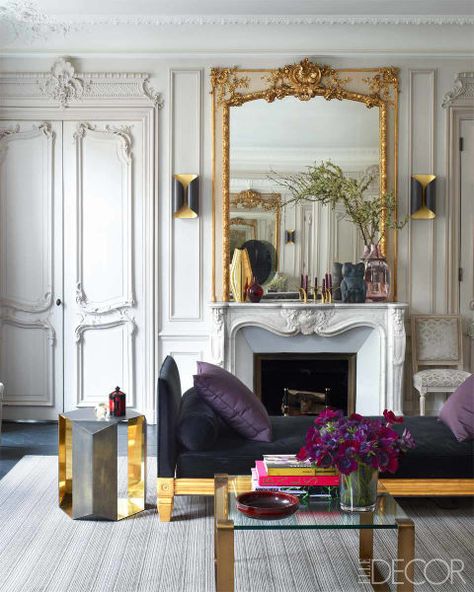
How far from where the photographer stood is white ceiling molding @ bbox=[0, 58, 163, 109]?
548cm

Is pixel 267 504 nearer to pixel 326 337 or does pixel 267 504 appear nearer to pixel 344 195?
pixel 326 337

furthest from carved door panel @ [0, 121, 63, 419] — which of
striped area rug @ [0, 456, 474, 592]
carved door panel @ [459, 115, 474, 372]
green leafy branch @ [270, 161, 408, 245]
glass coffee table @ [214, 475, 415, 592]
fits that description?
glass coffee table @ [214, 475, 415, 592]

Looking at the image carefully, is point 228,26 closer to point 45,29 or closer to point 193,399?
point 45,29

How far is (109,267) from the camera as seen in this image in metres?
5.57

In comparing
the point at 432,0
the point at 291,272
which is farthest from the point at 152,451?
the point at 432,0

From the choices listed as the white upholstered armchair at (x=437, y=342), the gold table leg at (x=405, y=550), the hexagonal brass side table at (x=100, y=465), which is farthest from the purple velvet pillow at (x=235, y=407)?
the white upholstered armchair at (x=437, y=342)

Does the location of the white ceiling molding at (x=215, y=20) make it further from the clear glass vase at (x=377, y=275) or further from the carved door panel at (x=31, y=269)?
the clear glass vase at (x=377, y=275)

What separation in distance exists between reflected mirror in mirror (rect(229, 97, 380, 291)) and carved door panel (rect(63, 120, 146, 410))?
747 mm

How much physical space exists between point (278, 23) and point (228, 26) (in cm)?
36

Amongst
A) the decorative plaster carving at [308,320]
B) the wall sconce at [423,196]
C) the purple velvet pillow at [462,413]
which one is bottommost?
the purple velvet pillow at [462,413]

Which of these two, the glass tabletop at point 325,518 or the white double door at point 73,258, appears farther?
the white double door at point 73,258

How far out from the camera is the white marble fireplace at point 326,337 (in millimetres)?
5297

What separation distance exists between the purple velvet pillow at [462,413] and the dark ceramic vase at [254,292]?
193cm

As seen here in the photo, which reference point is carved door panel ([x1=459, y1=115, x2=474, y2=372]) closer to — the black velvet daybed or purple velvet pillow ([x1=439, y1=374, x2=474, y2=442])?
purple velvet pillow ([x1=439, y1=374, x2=474, y2=442])
